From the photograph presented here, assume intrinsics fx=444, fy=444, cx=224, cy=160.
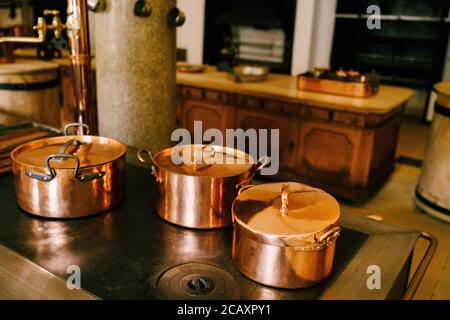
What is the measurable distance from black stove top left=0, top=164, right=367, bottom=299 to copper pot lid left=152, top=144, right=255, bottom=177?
0.19m

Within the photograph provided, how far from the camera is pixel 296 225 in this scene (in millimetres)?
1136

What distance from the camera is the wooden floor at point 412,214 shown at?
307 centimetres

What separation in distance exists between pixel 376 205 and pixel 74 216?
346 centimetres

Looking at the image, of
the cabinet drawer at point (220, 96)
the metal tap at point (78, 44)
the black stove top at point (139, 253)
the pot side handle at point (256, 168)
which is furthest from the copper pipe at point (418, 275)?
the cabinet drawer at point (220, 96)

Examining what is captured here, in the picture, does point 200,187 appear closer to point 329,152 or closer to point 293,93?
point 329,152

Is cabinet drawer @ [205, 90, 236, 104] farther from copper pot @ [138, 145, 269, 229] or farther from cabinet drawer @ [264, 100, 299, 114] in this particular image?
copper pot @ [138, 145, 269, 229]

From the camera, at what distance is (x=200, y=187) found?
1.35 m

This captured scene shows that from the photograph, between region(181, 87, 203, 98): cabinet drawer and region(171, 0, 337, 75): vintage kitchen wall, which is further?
region(171, 0, 337, 75): vintage kitchen wall

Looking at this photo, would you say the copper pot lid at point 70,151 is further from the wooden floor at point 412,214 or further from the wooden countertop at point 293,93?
the wooden countertop at point 293,93

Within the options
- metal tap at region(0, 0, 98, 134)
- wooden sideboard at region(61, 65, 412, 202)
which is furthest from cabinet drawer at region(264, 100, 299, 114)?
metal tap at region(0, 0, 98, 134)

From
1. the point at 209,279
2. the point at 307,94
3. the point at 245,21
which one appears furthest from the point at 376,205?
the point at 245,21

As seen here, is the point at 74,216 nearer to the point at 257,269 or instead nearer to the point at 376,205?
the point at 257,269

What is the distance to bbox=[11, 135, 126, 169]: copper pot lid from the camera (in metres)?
1.46

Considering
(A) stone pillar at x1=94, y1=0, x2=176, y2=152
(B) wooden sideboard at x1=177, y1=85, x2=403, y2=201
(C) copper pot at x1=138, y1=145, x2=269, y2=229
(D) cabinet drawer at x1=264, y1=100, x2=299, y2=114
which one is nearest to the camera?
(C) copper pot at x1=138, y1=145, x2=269, y2=229
